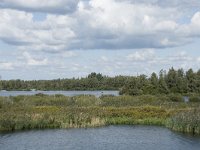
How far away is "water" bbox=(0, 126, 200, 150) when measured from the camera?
33.0m

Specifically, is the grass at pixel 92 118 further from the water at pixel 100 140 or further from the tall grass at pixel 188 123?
the water at pixel 100 140

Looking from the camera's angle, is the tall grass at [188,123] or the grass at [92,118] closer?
the tall grass at [188,123]

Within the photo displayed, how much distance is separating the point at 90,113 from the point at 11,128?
9711mm

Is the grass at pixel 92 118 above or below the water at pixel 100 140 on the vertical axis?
above

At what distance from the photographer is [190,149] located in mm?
32031

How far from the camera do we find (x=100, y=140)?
3628cm

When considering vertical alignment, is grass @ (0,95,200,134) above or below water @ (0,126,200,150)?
above

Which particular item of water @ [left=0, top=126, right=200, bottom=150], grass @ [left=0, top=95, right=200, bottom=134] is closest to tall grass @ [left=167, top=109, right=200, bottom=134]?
grass @ [left=0, top=95, right=200, bottom=134]

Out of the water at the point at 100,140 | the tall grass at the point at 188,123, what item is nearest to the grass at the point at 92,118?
the tall grass at the point at 188,123

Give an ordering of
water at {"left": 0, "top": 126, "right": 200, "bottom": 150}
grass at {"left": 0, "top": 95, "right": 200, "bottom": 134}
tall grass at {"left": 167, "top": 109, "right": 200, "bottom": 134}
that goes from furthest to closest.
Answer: grass at {"left": 0, "top": 95, "right": 200, "bottom": 134} → tall grass at {"left": 167, "top": 109, "right": 200, "bottom": 134} → water at {"left": 0, "top": 126, "right": 200, "bottom": 150}

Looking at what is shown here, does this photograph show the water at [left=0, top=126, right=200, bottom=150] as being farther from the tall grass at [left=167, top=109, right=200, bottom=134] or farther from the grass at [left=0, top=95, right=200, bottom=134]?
the grass at [left=0, top=95, right=200, bottom=134]

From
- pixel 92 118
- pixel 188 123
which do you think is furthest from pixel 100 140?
pixel 188 123

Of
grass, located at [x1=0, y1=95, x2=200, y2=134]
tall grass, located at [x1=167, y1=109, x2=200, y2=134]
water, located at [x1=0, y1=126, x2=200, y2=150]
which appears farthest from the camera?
grass, located at [x1=0, y1=95, x2=200, y2=134]

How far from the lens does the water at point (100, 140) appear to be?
33.0 meters
